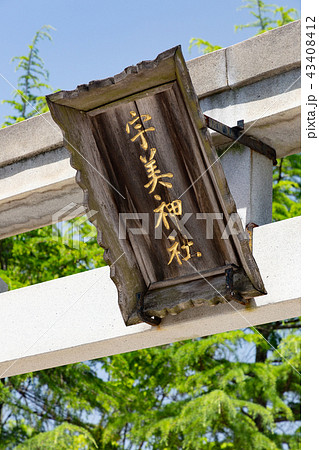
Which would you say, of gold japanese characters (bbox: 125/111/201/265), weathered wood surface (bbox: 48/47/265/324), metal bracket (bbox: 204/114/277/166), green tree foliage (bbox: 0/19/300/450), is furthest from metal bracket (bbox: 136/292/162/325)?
green tree foliage (bbox: 0/19/300/450)

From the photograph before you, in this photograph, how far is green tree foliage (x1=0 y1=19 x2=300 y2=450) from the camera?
638cm

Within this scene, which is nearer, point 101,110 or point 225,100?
point 101,110

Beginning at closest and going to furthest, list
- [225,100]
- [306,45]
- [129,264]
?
[306,45], [129,264], [225,100]

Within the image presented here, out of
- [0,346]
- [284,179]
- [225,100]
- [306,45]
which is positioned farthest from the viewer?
[284,179]

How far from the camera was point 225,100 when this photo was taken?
2.80m

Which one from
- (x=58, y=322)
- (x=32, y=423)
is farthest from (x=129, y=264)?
(x=32, y=423)

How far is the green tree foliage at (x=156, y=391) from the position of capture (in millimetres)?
6383

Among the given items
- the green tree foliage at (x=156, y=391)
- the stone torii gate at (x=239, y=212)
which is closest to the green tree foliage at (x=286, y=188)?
the green tree foliage at (x=156, y=391)

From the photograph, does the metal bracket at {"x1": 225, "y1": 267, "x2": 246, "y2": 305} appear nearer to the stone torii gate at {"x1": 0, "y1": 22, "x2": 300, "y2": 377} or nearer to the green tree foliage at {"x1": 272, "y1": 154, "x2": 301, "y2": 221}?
the stone torii gate at {"x1": 0, "y1": 22, "x2": 300, "y2": 377}

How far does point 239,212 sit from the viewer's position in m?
2.68

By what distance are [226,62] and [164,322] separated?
111 cm

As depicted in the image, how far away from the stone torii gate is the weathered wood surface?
0.41 ft

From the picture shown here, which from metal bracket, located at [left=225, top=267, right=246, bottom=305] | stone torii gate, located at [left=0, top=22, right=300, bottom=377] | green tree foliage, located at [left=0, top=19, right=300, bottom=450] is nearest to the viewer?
metal bracket, located at [left=225, top=267, right=246, bottom=305]

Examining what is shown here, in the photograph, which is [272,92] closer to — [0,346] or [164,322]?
[164,322]
